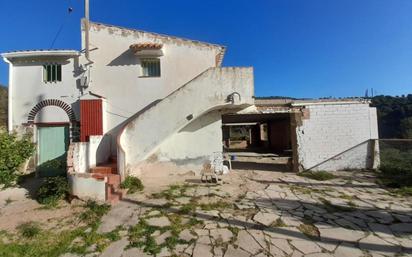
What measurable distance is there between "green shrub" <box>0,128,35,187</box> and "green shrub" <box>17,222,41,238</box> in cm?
345

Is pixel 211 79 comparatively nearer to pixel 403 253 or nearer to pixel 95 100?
pixel 95 100

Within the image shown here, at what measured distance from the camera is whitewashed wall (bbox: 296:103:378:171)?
11781mm

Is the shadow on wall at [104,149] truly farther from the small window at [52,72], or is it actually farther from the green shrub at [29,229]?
the green shrub at [29,229]

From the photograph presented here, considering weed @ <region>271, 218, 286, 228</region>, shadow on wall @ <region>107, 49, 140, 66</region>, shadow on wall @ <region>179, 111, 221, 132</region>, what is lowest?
weed @ <region>271, 218, 286, 228</region>

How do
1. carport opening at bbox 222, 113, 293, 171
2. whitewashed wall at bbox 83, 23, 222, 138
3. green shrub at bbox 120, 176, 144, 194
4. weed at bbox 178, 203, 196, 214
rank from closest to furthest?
1. weed at bbox 178, 203, 196, 214
2. green shrub at bbox 120, 176, 144, 194
3. whitewashed wall at bbox 83, 23, 222, 138
4. carport opening at bbox 222, 113, 293, 171

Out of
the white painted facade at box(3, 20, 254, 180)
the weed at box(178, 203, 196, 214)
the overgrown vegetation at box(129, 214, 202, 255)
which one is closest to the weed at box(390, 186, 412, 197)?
the white painted facade at box(3, 20, 254, 180)

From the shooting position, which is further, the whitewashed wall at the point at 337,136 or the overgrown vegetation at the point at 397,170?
the whitewashed wall at the point at 337,136

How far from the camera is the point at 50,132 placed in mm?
11203

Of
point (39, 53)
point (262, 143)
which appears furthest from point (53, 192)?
point (262, 143)

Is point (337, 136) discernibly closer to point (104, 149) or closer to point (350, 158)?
point (350, 158)

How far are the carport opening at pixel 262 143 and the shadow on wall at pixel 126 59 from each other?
6554 mm

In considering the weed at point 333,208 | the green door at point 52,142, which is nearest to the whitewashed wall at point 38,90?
the green door at point 52,142

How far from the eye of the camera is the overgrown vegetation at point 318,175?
10.5 m

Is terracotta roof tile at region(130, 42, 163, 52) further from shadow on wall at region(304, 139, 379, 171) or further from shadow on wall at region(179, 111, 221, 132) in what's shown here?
shadow on wall at region(304, 139, 379, 171)
